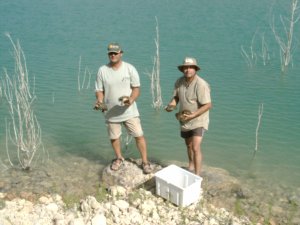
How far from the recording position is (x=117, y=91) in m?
5.46

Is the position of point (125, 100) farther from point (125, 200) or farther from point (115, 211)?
point (115, 211)

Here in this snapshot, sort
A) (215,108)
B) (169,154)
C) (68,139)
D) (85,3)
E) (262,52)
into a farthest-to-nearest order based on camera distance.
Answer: (85,3) → (262,52) → (215,108) → (68,139) → (169,154)

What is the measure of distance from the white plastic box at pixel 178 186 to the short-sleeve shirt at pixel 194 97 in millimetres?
653

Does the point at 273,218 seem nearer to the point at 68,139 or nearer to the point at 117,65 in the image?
the point at 117,65

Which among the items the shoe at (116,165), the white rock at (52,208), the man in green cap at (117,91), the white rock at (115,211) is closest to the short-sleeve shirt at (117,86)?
the man in green cap at (117,91)

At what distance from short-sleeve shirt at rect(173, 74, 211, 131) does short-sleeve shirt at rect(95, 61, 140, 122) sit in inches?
25.9

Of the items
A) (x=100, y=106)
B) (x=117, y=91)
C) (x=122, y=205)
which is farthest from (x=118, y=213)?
(x=117, y=91)

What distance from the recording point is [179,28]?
727 inches

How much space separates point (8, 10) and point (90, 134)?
18817 millimetres

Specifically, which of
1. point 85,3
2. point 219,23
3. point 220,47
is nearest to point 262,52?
point 220,47

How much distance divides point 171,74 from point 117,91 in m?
7.02

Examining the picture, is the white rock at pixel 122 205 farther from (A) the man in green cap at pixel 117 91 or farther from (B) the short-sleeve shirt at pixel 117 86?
(B) the short-sleeve shirt at pixel 117 86

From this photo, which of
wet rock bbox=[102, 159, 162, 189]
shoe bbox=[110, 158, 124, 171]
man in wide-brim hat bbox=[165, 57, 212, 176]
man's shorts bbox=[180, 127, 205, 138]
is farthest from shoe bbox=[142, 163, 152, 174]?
man's shorts bbox=[180, 127, 205, 138]

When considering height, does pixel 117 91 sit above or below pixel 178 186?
above
